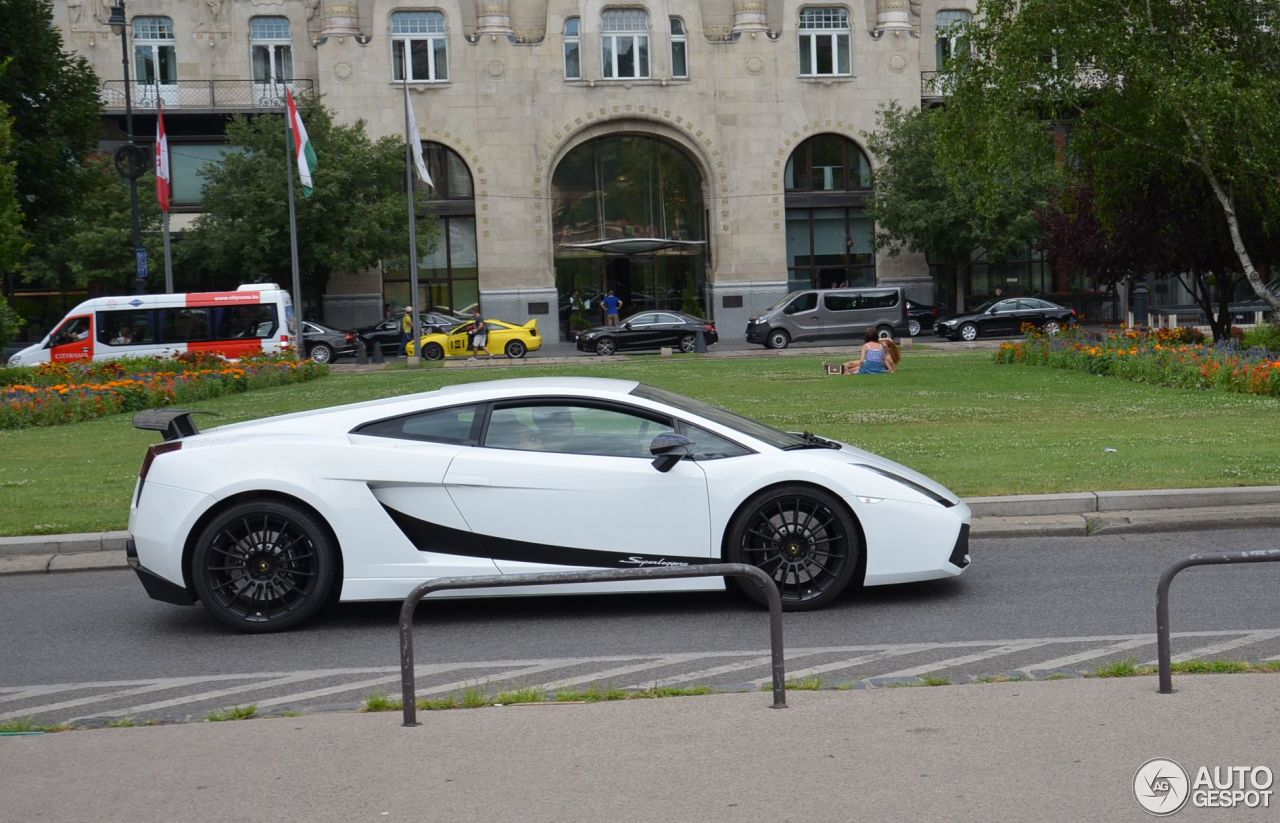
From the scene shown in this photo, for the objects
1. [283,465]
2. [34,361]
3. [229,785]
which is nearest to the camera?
[229,785]

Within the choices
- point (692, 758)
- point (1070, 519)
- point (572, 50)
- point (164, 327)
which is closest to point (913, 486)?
point (1070, 519)

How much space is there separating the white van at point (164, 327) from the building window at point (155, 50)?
18.7 metres

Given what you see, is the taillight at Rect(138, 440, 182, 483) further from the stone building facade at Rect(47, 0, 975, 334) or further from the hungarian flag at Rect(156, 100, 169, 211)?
the stone building facade at Rect(47, 0, 975, 334)

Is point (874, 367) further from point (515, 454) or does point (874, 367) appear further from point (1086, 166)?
point (515, 454)

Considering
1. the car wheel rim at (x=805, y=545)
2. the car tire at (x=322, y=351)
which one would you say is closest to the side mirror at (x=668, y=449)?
the car wheel rim at (x=805, y=545)

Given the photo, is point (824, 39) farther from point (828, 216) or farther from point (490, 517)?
point (490, 517)

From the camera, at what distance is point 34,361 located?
3850 centimetres

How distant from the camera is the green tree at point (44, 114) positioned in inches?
1404

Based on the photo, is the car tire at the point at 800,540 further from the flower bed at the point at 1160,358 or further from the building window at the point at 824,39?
the building window at the point at 824,39

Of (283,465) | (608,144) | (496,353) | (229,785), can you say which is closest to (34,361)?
(496,353)

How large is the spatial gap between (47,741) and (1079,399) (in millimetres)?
17443

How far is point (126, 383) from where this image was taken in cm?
2481

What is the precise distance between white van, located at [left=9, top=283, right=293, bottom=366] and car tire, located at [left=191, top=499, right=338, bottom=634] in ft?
100

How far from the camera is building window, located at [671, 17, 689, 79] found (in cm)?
5578
